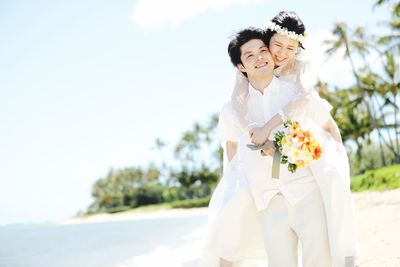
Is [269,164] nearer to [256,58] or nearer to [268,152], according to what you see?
[268,152]

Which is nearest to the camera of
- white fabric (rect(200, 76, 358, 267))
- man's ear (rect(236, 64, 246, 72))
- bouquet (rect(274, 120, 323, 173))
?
bouquet (rect(274, 120, 323, 173))

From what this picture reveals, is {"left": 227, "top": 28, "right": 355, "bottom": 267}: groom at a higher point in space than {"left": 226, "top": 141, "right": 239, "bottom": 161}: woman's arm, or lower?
lower

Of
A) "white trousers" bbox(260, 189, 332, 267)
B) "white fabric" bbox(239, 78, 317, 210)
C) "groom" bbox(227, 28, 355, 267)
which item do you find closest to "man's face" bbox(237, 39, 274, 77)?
"groom" bbox(227, 28, 355, 267)

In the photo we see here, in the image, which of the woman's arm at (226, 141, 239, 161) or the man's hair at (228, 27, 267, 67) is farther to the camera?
→ the woman's arm at (226, 141, 239, 161)

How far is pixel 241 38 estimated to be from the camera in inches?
142

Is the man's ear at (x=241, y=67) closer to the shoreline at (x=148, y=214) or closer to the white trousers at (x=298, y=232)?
the white trousers at (x=298, y=232)

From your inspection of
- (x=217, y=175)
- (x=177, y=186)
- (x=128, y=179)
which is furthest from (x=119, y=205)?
(x=217, y=175)

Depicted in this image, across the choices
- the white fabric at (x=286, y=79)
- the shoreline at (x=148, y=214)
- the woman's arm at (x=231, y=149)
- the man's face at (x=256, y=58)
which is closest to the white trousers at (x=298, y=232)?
the woman's arm at (x=231, y=149)

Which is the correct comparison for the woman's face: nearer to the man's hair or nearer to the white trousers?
the man's hair

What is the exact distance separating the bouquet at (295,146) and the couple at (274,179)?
9cm

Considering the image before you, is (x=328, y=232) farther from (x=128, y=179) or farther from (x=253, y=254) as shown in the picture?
(x=128, y=179)

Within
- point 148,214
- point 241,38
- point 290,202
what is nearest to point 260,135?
point 290,202

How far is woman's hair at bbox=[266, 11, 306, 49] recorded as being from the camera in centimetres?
351

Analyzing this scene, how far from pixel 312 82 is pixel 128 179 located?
215 feet
